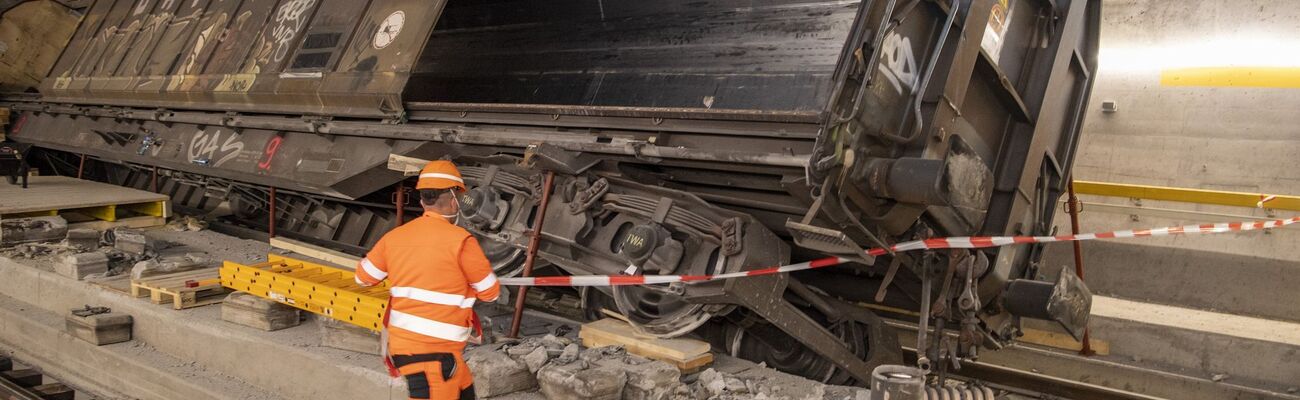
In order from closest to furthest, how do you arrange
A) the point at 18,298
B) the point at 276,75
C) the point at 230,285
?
1. the point at 230,285
2. the point at 18,298
3. the point at 276,75

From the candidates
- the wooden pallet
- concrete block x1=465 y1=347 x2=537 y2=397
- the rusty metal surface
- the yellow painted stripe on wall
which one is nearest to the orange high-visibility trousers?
concrete block x1=465 y1=347 x2=537 y2=397

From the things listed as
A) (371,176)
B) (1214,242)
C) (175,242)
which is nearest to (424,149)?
(371,176)

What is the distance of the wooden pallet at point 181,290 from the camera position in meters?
5.07

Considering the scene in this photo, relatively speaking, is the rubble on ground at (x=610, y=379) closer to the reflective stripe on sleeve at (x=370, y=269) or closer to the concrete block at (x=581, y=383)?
the concrete block at (x=581, y=383)

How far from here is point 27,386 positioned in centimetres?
512

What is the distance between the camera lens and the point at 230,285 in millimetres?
5070

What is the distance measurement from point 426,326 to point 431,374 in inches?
6.6

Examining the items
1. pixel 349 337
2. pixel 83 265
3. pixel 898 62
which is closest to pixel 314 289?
pixel 349 337

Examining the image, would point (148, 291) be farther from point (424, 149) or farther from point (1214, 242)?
point (1214, 242)

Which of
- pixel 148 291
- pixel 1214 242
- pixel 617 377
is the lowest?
pixel 148 291

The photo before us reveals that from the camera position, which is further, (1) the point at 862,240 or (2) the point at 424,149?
(2) the point at 424,149

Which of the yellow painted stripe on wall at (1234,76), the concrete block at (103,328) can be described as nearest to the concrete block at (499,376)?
the concrete block at (103,328)

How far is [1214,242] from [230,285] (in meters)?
6.77

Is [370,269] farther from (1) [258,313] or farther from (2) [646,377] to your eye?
(1) [258,313]
